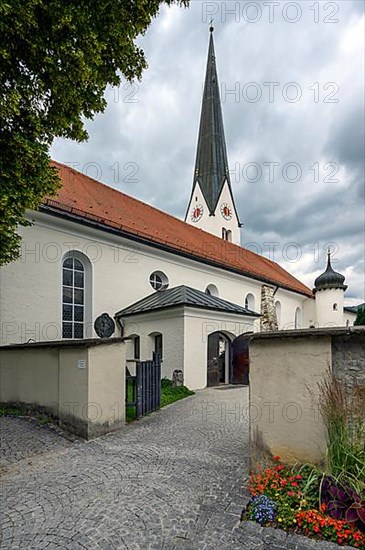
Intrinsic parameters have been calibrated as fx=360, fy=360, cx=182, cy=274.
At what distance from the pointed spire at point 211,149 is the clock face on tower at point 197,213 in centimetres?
91

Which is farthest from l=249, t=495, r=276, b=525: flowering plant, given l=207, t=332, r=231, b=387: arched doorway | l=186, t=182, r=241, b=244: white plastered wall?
l=186, t=182, r=241, b=244: white plastered wall

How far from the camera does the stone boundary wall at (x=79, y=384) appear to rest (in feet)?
20.3

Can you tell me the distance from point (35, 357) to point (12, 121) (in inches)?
185

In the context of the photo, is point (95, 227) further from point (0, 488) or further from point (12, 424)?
point (0, 488)

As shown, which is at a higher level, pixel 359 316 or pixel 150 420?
pixel 359 316

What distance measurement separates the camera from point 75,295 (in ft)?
40.2

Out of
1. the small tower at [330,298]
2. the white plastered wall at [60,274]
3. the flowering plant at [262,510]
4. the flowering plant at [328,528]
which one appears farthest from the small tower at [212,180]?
the flowering plant at [328,528]

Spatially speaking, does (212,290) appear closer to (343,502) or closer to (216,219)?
(216,219)

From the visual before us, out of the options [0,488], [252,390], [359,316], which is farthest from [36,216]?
[359,316]

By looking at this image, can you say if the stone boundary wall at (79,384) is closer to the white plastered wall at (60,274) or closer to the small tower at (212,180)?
the white plastered wall at (60,274)

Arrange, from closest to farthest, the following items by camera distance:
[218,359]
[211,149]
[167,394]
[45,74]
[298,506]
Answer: [298,506] < [45,74] < [167,394] < [218,359] < [211,149]

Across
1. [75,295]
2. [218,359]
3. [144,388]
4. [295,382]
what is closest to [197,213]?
[218,359]

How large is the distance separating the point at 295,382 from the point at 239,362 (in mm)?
10581

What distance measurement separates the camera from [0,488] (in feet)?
13.2
